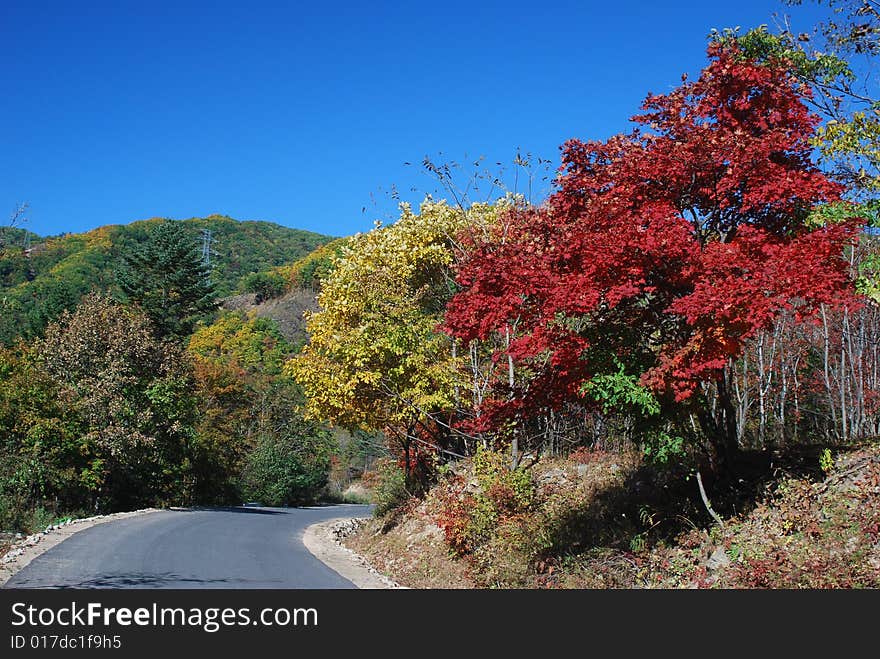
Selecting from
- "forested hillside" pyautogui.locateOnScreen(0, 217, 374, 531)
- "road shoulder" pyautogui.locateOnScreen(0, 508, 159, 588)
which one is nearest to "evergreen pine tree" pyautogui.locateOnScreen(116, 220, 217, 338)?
"forested hillside" pyautogui.locateOnScreen(0, 217, 374, 531)

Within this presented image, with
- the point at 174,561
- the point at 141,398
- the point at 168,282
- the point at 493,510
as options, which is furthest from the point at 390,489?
the point at 168,282

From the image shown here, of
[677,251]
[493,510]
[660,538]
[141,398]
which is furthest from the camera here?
[141,398]

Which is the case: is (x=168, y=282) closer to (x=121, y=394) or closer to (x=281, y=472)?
(x=281, y=472)

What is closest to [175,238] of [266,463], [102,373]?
[266,463]

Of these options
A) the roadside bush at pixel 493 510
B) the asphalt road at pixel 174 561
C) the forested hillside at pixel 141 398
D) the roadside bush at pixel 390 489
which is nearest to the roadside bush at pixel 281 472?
the forested hillside at pixel 141 398

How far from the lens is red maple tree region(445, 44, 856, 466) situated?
867cm

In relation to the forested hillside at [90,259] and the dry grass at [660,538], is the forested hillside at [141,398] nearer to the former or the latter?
the forested hillside at [90,259]

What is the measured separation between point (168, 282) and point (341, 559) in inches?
1367

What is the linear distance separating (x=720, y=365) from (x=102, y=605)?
7.67 metres

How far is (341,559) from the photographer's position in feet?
53.0

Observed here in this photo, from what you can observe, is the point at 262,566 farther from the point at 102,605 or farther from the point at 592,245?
the point at 592,245

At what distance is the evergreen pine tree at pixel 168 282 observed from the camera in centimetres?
4506

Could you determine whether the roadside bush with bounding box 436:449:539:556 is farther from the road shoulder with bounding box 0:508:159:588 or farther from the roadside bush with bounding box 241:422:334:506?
A: the roadside bush with bounding box 241:422:334:506

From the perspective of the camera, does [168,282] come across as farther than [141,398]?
Yes
